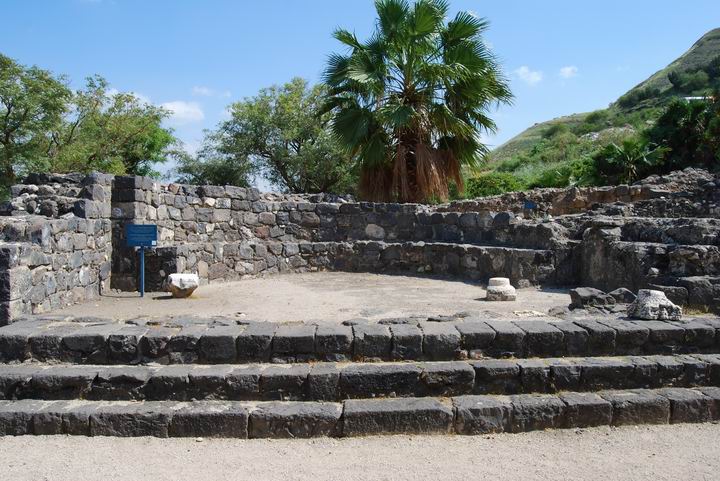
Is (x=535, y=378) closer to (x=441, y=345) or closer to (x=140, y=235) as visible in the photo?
(x=441, y=345)

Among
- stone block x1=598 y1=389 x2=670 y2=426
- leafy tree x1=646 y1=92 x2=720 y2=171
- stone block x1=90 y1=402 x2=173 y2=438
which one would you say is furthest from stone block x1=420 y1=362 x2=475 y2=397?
leafy tree x1=646 y1=92 x2=720 y2=171

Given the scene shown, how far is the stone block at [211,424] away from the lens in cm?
412

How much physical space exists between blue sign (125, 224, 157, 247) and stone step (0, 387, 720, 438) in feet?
12.3

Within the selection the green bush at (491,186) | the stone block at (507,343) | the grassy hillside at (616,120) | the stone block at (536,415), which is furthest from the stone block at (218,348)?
the grassy hillside at (616,120)

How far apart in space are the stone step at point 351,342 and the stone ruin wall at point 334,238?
1.06 m

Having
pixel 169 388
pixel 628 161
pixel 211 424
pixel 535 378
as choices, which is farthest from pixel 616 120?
pixel 211 424

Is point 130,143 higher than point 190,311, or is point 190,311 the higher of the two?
point 130,143

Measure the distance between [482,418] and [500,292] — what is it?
3.43 meters

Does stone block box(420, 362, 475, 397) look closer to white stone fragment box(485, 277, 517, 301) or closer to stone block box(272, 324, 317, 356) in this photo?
stone block box(272, 324, 317, 356)

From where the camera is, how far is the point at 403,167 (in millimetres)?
13695

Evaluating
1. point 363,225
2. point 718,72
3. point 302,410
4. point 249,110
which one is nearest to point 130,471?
point 302,410

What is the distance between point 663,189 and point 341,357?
12050 mm

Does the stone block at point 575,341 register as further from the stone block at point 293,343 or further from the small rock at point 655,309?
the stone block at point 293,343

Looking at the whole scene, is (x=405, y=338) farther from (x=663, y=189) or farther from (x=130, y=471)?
(x=663, y=189)
